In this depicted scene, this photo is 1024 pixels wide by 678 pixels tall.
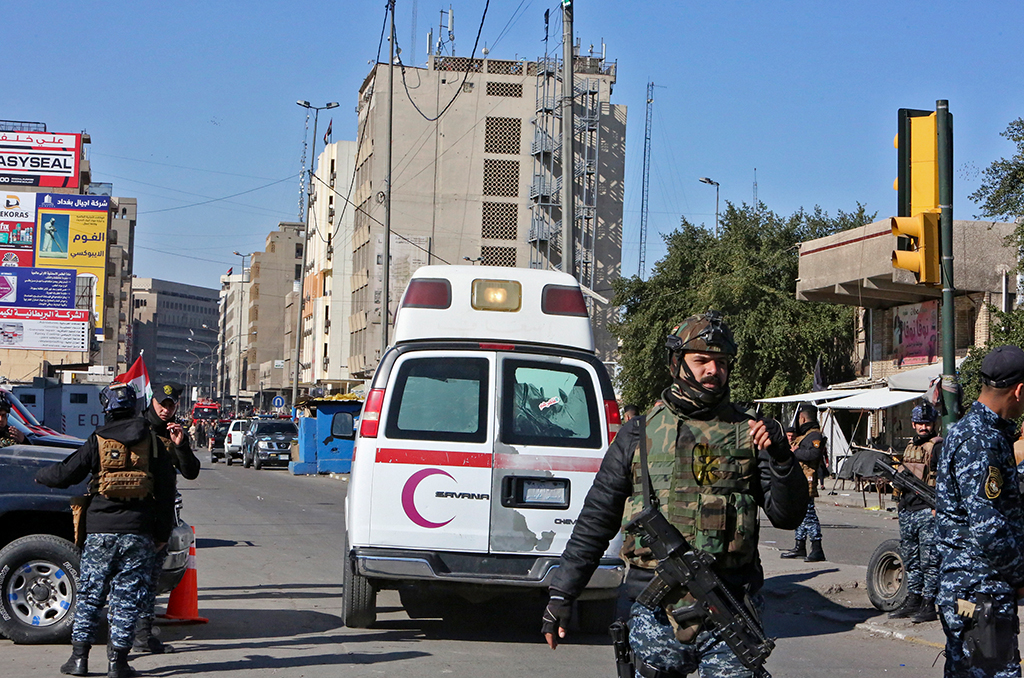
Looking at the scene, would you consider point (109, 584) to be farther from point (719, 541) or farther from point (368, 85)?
point (368, 85)

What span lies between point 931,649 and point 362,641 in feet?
13.9

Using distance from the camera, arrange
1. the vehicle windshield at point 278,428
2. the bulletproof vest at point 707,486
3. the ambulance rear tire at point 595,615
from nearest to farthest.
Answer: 1. the bulletproof vest at point 707,486
2. the ambulance rear tire at point 595,615
3. the vehicle windshield at point 278,428

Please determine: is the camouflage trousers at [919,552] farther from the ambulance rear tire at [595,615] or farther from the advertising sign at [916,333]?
the advertising sign at [916,333]

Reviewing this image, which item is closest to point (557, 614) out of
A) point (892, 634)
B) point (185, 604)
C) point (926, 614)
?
point (185, 604)

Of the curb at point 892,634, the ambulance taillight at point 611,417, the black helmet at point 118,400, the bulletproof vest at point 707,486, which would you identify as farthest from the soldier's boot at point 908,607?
the black helmet at point 118,400

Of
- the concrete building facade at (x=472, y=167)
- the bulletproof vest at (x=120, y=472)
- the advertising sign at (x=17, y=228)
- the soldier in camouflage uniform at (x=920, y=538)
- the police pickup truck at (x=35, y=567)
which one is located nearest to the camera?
the bulletproof vest at (x=120, y=472)

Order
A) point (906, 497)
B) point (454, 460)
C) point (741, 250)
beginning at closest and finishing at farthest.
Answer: point (454, 460)
point (906, 497)
point (741, 250)

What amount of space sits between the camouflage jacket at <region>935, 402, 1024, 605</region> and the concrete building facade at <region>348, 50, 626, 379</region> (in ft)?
221

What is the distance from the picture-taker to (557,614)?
413cm

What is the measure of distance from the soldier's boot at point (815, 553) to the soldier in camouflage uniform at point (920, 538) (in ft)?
11.8

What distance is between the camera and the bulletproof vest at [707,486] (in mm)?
4074

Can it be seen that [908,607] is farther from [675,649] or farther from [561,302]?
[675,649]

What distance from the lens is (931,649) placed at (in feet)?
28.3

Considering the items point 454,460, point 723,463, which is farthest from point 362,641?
point 723,463
